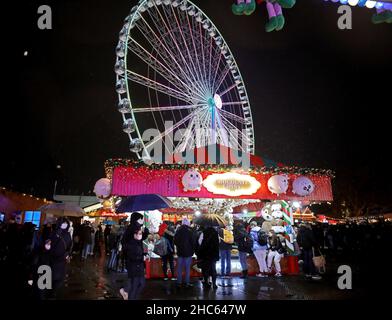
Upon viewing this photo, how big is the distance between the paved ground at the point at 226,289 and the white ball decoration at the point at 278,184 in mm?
3064

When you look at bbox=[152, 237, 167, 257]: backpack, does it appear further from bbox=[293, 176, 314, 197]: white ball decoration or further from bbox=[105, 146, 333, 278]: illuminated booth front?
bbox=[293, 176, 314, 197]: white ball decoration

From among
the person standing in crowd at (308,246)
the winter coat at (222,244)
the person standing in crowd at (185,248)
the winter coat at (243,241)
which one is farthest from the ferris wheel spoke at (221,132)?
the person standing in crowd at (185,248)

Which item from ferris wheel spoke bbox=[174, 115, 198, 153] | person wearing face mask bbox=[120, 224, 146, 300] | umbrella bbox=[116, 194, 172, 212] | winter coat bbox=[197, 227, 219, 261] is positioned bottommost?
person wearing face mask bbox=[120, 224, 146, 300]

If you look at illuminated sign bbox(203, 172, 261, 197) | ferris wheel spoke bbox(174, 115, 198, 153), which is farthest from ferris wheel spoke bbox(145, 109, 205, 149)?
illuminated sign bbox(203, 172, 261, 197)

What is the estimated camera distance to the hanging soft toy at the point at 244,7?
4043mm

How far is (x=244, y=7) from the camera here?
409cm

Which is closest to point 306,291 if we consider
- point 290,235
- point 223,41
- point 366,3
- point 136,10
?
point 290,235

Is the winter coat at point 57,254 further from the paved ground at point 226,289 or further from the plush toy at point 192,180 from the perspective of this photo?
the plush toy at point 192,180

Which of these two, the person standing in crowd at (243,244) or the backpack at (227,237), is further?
the backpack at (227,237)

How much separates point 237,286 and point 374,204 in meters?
28.1

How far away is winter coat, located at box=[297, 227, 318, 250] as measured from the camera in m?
9.89

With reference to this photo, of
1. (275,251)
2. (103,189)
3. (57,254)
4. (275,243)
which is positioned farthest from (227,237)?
(57,254)

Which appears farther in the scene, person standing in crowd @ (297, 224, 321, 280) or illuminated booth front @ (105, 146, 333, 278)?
illuminated booth front @ (105, 146, 333, 278)

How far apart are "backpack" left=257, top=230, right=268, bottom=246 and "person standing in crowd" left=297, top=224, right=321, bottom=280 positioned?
3.35 feet
